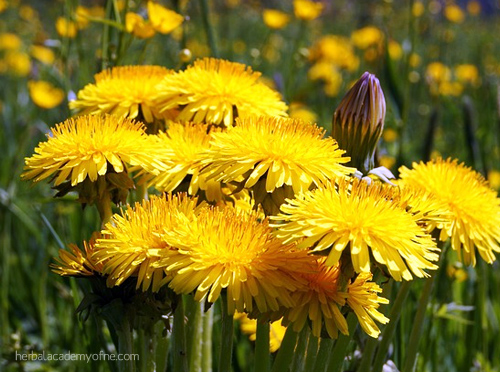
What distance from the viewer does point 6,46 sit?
4246mm

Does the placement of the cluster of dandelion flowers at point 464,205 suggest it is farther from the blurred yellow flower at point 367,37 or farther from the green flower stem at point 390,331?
the blurred yellow flower at point 367,37

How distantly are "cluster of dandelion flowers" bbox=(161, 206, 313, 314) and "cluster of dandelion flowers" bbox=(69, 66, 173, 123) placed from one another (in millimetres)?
386

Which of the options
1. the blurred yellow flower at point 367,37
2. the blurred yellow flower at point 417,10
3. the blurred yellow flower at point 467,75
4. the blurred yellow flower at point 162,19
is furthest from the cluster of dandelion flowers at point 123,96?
the blurred yellow flower at point 467,75

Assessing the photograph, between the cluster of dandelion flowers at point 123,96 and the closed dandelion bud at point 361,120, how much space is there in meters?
0.31

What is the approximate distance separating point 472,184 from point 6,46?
12.8 feet

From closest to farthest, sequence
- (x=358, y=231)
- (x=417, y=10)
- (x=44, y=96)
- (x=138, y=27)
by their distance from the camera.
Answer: (x=358, y=231), (x=138, y=27), (x=417, y=10), (x=44, y=96)

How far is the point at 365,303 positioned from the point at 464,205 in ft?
0.97

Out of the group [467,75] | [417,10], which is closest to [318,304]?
[417,10]

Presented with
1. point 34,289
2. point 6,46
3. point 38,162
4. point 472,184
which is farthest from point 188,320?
point 6,46

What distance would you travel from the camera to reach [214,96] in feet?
3.30

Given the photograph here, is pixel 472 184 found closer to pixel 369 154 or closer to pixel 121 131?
pixel 369 154

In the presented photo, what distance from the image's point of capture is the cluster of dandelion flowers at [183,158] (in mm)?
867

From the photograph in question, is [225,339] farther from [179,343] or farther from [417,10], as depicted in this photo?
[417,10]

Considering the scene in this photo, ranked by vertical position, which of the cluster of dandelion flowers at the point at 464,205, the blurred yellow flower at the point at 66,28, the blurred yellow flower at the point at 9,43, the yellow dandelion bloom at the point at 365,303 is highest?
the blurred yellow flower at the point at 9,43
